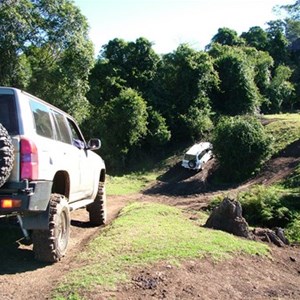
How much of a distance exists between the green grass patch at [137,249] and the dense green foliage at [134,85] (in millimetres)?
16221

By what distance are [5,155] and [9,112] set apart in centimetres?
72

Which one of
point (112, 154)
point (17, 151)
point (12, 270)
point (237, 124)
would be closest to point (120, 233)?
point (12, 270)

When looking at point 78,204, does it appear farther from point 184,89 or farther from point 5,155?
point 184,89

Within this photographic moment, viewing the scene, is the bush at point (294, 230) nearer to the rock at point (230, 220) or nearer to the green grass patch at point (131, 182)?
the rock at point (230, 220)

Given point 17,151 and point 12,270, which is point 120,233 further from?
point 17,151

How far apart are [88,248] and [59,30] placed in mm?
18241

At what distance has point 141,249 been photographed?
236 inches

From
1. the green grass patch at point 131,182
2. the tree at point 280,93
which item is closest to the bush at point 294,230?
the green grass patch at point 131,182

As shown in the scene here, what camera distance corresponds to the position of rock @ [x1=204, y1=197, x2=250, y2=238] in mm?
7844

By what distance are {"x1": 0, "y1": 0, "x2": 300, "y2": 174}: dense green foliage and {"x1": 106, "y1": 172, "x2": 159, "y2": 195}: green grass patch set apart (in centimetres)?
255

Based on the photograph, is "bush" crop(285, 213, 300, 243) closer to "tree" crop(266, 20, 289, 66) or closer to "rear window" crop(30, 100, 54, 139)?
"rear window" crop(30, 100, 54, 139)

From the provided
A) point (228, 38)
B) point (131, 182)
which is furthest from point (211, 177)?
point (228, 38)

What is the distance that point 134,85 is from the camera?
109ft

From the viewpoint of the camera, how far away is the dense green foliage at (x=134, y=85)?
22672 mm
